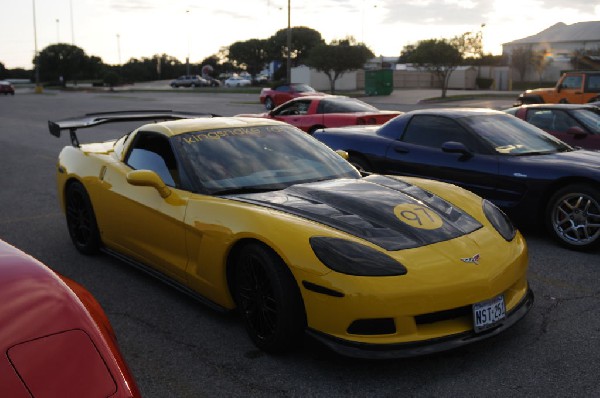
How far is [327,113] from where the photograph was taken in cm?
1268

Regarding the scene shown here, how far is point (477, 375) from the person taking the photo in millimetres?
3348

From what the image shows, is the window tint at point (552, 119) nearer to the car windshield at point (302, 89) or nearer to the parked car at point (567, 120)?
the parked car at point (567, 120)

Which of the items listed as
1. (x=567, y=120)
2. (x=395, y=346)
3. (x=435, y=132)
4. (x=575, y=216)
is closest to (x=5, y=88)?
(x=567, y=120)

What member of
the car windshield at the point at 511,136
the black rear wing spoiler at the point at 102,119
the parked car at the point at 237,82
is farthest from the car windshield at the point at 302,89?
the parked car at the point at 237,82

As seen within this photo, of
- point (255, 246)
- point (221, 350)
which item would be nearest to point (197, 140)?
point (255, 246)

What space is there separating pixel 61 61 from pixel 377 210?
94898 mm

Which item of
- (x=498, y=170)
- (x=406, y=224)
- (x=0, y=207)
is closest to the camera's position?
(x=406, y=224)

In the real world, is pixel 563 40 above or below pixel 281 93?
above

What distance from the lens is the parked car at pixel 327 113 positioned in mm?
11883

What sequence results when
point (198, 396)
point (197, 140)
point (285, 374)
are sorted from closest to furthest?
point (198, 396), point (285, 374), point (197, 140)

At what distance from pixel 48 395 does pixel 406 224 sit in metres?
2.44

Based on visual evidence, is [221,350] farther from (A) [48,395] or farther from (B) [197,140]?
(A) [48,395]

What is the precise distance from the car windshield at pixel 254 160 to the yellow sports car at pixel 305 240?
11mm

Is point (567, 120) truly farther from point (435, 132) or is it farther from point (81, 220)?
point (81, 220)
